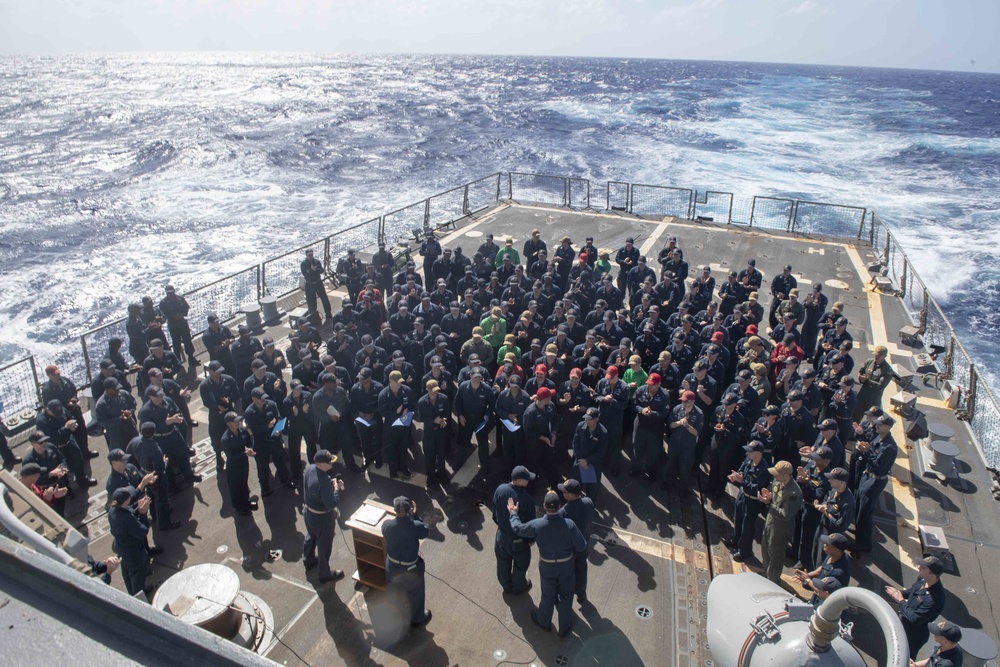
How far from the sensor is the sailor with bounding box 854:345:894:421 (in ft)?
36.1

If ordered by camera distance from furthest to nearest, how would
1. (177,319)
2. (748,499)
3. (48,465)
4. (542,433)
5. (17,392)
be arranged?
(17,392) → (177,319) → (542,433) → (48,465) → (748,499)

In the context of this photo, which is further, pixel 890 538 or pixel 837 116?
pixel 837 116

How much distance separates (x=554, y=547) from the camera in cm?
714

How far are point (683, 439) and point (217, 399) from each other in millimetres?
7333

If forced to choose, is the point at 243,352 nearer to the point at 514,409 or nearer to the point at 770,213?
the point at 514,409

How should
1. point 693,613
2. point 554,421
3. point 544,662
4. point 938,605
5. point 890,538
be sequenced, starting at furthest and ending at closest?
1. point 554,421
2. point 890,538
3. point 693,613
4. point 544,662
5. point 938,605

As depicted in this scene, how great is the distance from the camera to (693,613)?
26.6 feet

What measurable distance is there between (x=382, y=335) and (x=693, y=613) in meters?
7.24

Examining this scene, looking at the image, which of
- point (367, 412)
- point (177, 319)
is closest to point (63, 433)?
point (177, 319)

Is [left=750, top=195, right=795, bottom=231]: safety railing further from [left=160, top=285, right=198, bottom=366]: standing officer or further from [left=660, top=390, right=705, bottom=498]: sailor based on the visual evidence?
[left=160, top=285, right=198, bottom=366]: standing officer

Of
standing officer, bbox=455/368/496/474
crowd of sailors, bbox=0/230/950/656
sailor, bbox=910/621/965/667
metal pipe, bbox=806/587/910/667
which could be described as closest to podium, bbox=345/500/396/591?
crowd of sailors, bbox=0/230/950/656

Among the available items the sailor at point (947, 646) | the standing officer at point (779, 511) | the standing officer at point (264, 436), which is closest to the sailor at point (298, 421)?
the standing officer at point (264, 436)

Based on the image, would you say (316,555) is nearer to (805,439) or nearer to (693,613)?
(693,613)

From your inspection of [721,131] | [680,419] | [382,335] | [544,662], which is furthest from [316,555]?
[721,131]
